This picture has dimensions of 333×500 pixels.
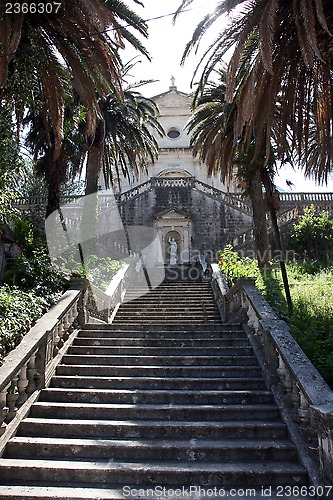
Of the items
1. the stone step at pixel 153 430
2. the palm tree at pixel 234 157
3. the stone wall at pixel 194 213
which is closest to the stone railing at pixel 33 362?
the stone step at pixel 153 430

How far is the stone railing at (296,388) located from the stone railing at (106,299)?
3420 millimetres

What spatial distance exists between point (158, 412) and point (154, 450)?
27.9 inches

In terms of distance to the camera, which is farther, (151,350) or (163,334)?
(163,334)

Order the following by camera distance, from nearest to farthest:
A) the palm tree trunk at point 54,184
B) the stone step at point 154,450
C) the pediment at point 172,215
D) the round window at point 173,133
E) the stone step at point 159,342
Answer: the stone step at point 154,450 < the stone step at point 159,342 < the palm tree trunk at point 54,184 < the pediment at point 172,215 < the round window at point 173,133

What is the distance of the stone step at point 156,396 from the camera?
5750mm

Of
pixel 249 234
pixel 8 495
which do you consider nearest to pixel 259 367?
pixel 8 495

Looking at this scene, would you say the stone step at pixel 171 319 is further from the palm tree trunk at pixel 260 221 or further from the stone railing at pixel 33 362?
the palm tree trunk at pixel 260 221

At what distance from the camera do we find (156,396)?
5.83 m

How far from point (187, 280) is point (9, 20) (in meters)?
11.2

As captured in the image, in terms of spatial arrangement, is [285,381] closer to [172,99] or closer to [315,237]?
[315,237]

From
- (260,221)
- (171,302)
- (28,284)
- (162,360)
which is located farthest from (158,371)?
(260,221)

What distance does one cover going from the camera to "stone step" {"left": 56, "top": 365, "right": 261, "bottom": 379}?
644 cm

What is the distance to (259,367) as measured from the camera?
21.1 ft

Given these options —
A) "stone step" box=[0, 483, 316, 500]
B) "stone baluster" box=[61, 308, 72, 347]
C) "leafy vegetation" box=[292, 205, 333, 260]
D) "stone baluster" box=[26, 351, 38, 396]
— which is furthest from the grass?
"stone baluster" box=[26, 351, 38, 396]
